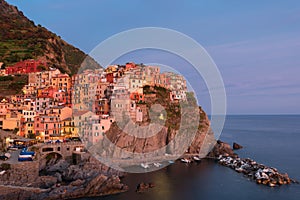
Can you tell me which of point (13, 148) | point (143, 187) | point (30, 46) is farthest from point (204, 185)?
point (30, 46)

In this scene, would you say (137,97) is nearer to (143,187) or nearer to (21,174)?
(143,187)

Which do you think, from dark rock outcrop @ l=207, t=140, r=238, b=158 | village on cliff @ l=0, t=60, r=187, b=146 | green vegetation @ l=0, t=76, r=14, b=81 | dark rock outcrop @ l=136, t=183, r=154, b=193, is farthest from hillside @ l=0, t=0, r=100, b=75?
dark rock outcrop @ l=136, t=183, r=154, b=193

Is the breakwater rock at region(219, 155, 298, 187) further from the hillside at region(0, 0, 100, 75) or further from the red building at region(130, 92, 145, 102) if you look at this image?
the hillside at region(0, 0, 100, 75)

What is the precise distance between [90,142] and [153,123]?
10672 millimetres

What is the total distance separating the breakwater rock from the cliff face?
21.5 feet

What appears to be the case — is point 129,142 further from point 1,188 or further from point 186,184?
point 1,188

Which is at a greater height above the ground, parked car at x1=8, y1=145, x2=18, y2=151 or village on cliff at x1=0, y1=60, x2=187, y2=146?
village on cliff at x1=0, y1=60, x2=187, y2=146

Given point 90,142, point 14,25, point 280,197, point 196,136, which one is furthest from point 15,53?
point 280,197

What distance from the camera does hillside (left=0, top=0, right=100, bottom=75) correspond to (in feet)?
243

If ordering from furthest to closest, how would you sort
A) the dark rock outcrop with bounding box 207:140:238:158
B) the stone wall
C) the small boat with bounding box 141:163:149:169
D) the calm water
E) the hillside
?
the hillside, the dark rock outcrop with bounding box 207:140:238:158, the small boat with bounding box 141:163:149:169, the calm water, the stone wall

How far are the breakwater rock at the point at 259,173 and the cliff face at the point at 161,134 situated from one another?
21.5 feet

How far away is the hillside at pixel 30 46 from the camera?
243ft

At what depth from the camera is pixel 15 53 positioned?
73812mm

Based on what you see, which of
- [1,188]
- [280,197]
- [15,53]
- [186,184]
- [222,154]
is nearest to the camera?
[1,188]
